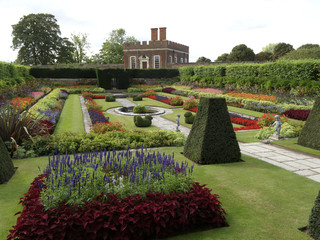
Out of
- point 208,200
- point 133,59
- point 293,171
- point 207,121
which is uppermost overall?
point 133,59

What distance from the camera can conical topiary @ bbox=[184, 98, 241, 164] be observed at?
5922 millimetres

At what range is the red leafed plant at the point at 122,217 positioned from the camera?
2965mm

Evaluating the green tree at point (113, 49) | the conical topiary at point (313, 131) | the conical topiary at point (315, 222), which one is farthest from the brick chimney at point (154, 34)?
the conical topiary at point (315, 222)

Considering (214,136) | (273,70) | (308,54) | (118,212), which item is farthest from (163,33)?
(118,212)

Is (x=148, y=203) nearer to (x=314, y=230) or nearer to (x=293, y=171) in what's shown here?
(x=314, y=230)

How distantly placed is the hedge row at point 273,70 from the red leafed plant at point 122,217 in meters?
17.2

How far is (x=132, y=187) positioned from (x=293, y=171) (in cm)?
408

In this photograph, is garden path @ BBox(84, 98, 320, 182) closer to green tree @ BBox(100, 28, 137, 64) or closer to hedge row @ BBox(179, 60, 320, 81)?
hedge row @ BBox(179, 60, 320, 81)

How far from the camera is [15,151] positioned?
6.48 meters

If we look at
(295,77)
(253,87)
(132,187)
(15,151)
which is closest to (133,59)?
(253,87)

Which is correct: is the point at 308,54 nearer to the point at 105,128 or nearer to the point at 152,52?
the point at 152,52

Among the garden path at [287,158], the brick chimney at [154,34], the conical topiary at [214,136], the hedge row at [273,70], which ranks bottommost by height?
the garden path at [287,158]

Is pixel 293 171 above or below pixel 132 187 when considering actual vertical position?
below

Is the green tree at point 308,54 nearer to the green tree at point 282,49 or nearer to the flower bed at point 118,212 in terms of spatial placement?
the green tree at point 282,49
